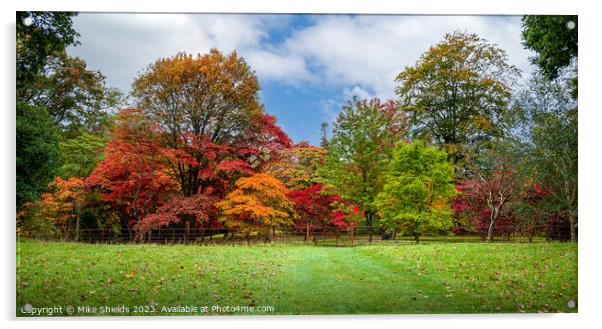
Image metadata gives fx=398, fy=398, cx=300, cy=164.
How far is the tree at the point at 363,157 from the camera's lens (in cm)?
781

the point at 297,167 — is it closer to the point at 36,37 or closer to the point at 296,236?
the point at 296,236

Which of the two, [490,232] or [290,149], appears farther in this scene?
[490,232]

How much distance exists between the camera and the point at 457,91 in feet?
24.7

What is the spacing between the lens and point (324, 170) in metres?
8.41

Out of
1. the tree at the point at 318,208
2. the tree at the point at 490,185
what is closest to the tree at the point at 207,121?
the tree at the point at 318,208

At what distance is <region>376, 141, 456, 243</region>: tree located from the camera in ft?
26.0

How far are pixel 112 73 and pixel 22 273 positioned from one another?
304cm

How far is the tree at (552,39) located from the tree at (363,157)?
2479mm

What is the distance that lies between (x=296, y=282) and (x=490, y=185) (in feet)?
14.1

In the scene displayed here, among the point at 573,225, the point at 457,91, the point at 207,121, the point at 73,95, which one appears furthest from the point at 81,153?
the point at 573,225

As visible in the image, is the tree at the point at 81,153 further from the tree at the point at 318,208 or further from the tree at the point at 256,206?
the tree at the point at 318,208

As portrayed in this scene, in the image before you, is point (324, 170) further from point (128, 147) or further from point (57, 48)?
point (57, 48)

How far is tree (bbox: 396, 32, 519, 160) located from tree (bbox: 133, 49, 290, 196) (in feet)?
8.45

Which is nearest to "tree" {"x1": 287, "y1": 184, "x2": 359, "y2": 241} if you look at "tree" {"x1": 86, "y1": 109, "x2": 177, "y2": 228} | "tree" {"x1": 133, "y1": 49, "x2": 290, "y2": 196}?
"tree" {"x1": 133, "y1": 49, "x2": 290, "y2": 196}
